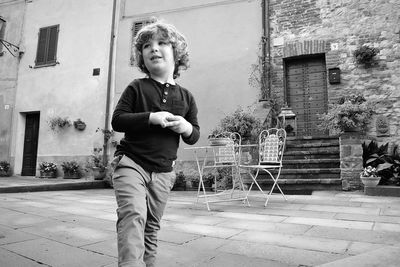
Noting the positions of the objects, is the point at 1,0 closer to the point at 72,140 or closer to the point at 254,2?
the point at 72,140

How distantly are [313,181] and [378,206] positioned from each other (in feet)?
5.29

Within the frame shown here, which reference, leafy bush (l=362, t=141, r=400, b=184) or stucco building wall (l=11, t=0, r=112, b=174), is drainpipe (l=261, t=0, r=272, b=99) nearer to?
leafy bush (l=362, t=141, r=400, b=184)

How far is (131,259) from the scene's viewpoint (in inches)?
40.2

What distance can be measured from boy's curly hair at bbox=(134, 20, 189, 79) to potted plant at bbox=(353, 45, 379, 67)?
6.35m

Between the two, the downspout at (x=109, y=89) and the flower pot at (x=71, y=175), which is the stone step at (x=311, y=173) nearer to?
the downspout at (x=109, y=89)

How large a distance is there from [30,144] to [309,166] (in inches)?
324

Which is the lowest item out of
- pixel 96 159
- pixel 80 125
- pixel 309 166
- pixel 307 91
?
pixel 309 166

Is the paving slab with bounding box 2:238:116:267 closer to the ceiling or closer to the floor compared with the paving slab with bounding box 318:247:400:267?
closer to the floor

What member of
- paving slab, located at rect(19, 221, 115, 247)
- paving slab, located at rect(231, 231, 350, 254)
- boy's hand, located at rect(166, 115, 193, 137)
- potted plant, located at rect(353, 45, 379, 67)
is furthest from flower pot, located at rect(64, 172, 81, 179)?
boy's hand, located at rect(166, 115, 193, 137)

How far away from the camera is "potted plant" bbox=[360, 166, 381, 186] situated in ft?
14.9

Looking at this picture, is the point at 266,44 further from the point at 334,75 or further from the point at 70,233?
the point at 70,233

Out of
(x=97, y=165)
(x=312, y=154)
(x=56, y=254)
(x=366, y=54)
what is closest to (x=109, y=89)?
(x=97, y=165)

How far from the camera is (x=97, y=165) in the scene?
8.04m

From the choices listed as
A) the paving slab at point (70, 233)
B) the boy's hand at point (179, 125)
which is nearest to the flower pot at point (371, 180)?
the paving slab at point (70, 233)
